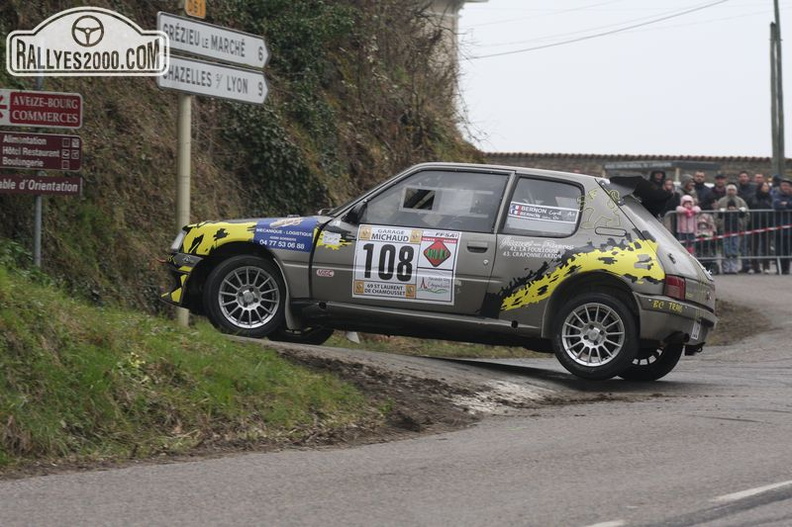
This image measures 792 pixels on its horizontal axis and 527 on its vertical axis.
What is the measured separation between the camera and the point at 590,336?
11656mm

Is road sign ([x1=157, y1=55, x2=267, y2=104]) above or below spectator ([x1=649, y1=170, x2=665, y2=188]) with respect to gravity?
above

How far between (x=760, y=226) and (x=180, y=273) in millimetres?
17304

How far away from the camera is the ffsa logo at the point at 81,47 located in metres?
14.6

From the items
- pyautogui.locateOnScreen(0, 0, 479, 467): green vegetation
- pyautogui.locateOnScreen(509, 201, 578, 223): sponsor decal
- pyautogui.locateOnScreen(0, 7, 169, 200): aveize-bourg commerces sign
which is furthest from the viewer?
pyautogui.locateOnScreen(0, 7, 169, 200): aveize-bourg commerces sign

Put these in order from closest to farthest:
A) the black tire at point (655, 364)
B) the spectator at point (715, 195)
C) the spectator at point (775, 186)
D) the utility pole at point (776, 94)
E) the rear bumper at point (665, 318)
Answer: the rear bumper at point (665, 318) < the black tire at point (655, 364) < the spectator at point (775, 186) < the spectator at point (715, 195) < the utility pole at point (776, 94)

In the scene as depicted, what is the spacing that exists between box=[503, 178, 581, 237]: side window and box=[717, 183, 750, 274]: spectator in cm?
1570

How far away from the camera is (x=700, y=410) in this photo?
397 inches

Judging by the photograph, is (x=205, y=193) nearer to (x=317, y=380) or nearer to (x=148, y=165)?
(x=148, y=165)

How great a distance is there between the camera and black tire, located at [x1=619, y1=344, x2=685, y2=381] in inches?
496

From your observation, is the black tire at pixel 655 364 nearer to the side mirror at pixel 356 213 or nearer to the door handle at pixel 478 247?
the door handle at pixel 478 247

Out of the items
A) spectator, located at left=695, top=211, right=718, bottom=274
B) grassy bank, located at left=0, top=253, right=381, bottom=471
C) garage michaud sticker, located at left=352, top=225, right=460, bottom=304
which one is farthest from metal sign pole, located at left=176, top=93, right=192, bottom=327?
spectator, located at left=695, top=211, right=718, bottom=274

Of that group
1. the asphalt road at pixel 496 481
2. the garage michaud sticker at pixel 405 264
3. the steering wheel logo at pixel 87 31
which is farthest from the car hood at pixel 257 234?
the steering wheel logo at pixel 87 31

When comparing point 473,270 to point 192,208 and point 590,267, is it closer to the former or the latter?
point 590,267

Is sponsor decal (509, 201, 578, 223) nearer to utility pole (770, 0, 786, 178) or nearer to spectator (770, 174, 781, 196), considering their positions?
spectator (770, 174, 781, 196)
